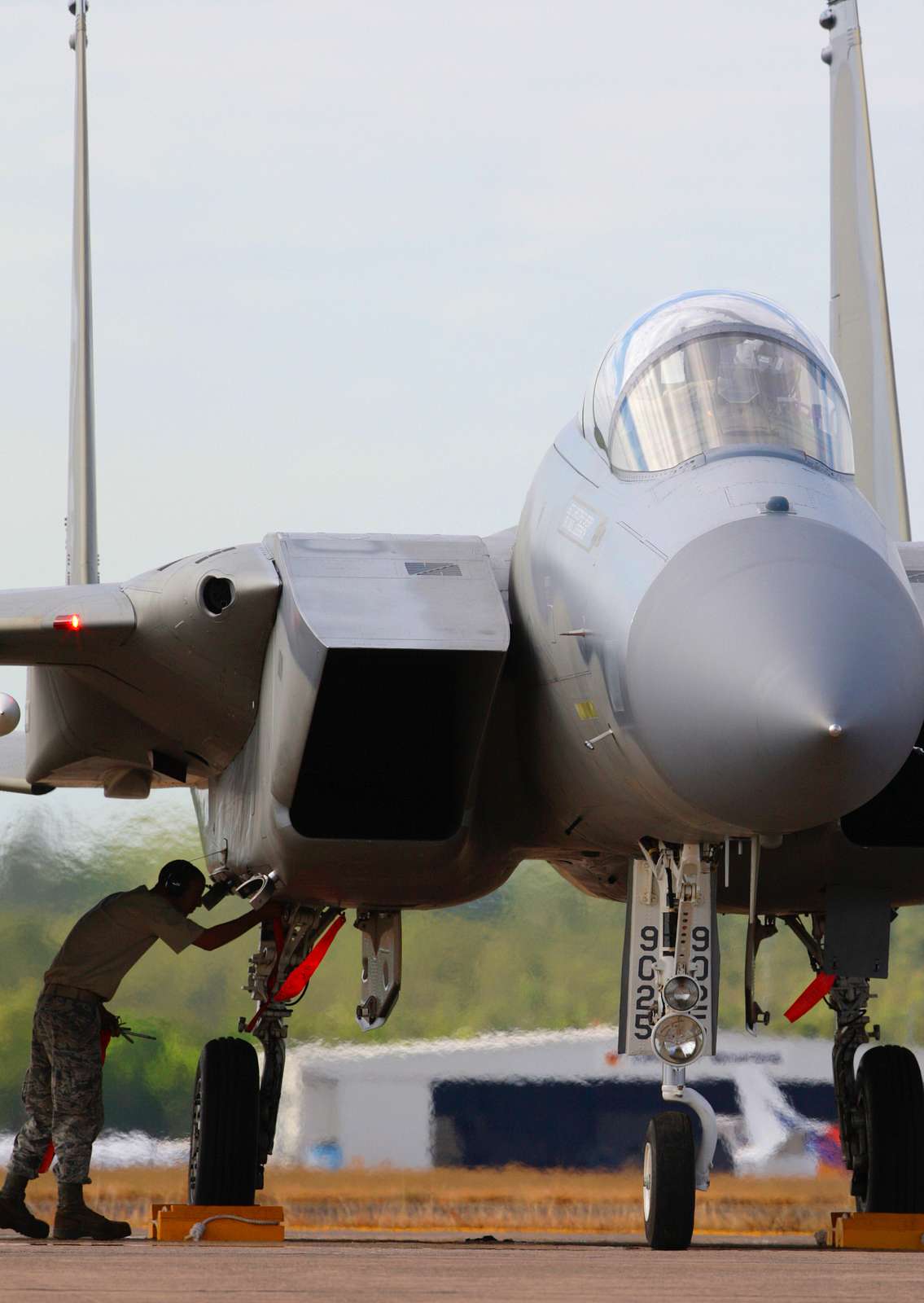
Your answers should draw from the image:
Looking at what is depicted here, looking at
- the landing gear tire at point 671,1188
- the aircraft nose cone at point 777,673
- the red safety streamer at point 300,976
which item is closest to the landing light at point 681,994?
the landing gear tire at point 671,1188

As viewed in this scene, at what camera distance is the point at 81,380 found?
1159 cm

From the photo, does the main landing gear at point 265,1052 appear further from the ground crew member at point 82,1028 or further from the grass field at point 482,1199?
the grass field at point 482,1199

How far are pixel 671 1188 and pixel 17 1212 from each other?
3277mm

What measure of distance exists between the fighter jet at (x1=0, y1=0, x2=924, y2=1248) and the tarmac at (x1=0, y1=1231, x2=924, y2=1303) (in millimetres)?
935

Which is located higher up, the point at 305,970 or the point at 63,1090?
the point at 305,970

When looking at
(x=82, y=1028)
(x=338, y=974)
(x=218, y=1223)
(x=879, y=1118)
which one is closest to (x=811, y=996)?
(x=879, y=1118)

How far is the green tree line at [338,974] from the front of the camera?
1178 cm

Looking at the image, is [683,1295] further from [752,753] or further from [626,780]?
[626,780]

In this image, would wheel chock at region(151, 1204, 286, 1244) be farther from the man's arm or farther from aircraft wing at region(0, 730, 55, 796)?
aircraft wing at region(0, 730, 55, 796)

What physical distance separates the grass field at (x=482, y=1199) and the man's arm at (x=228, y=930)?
3.27m

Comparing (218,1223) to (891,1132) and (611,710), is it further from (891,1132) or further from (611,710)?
(611,710)

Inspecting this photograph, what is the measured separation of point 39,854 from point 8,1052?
1133 millimetres

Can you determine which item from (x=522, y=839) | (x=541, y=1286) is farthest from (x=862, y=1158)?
(x=541, y=1286)

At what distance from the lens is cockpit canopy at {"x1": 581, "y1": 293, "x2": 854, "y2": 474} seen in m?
6.39
